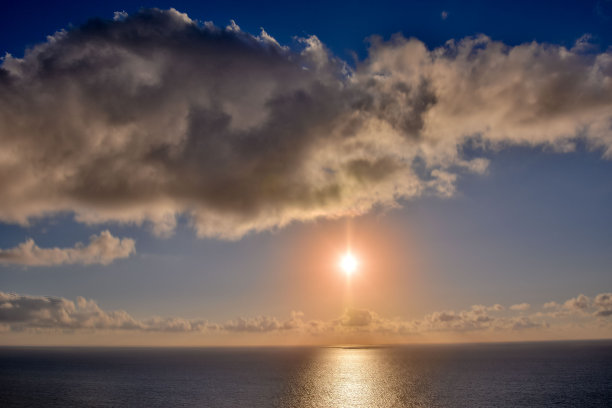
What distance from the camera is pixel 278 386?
527 feet

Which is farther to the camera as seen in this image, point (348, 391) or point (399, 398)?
point (348, 391)

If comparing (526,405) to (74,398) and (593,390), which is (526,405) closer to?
(593,390)

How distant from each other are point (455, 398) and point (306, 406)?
4802 cm

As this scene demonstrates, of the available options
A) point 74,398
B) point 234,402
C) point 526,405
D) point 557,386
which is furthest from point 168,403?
point 557,386

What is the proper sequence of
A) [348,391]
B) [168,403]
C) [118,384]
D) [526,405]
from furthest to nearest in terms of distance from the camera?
[118,384]
[348,391]
[168,403]
[526,405]

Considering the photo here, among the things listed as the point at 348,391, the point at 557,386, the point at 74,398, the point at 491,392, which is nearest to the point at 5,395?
the point at 74,398

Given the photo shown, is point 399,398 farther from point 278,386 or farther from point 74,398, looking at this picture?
point 74,398

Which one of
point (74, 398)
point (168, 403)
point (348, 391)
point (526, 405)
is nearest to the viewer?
point (526, 405)

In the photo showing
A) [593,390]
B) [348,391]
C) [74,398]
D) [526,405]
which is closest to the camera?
[526,405]

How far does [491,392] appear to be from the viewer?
13438 cm

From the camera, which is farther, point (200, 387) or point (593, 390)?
point (200, 387)

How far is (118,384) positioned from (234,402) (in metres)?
81.5

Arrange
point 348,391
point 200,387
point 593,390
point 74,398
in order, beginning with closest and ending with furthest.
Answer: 1. point 74,398
2. point 593,390
3. point 348,391
4. point 200,387

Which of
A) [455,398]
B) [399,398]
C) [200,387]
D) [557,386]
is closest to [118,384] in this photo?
[200,387]
